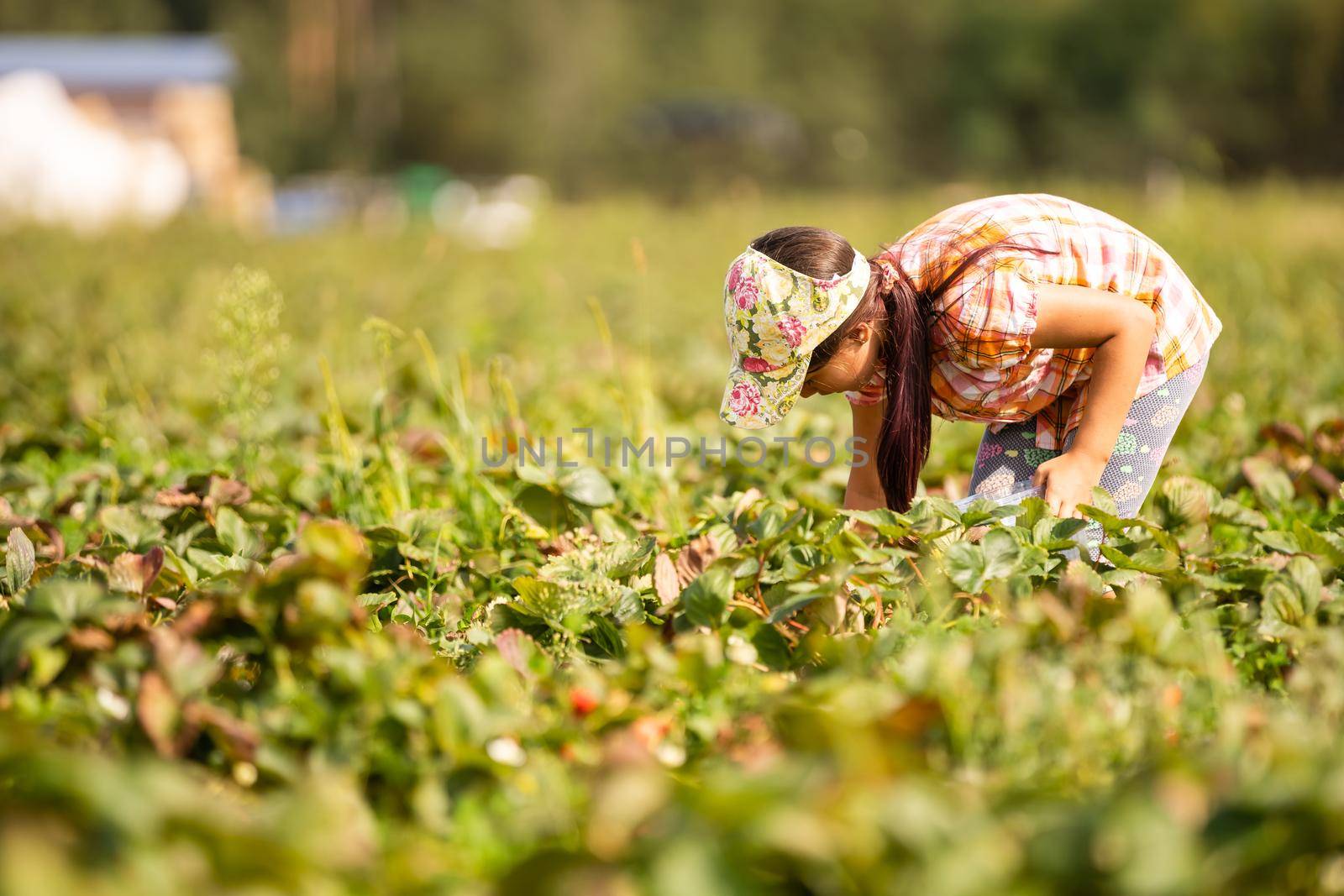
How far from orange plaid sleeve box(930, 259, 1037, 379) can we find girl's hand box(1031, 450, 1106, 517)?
0.20m

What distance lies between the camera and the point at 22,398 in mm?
4086

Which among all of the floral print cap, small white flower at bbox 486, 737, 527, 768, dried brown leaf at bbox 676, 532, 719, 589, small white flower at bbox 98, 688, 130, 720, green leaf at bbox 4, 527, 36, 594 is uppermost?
the floral print cap

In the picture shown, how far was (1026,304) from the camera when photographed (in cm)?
213

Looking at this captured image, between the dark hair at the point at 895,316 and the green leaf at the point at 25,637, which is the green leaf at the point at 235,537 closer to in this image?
the green leaf at the point at 25,637

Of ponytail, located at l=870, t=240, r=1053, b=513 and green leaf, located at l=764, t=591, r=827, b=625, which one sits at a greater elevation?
ponytail, located at l=870, t=240, r=1053, b=513

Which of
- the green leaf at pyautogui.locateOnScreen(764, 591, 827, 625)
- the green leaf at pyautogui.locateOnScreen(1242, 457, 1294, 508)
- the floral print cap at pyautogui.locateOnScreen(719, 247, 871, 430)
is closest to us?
the green leaf at pyautogui.locateOnScreen(764, 591, 827, 625)

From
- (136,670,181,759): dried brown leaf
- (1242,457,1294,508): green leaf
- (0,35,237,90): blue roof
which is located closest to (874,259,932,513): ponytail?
(1242,457,1294,508): green leaf

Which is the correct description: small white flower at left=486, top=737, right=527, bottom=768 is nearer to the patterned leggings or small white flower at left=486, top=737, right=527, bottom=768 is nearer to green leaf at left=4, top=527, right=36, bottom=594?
green leaf at left=4, top=527, right=36, bottom=594

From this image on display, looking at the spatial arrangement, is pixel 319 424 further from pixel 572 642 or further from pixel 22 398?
pixel 572 642

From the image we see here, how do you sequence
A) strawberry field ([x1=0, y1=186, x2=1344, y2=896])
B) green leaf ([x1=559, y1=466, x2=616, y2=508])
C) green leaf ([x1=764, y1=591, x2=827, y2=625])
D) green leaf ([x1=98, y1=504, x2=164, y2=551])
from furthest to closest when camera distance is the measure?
green leaf ([x1=559, y1=466, x2=616, y2=508]) → green leaf ([x1=98, y1=504, x2=164, y2=551]) → green leaf ([x1=764, y1=591, x2=827, y2=625]) → strawberry field ([x1=0, y1=186, x2=1344, y2=896])

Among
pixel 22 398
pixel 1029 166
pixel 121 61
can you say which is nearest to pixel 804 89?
pixel 1029 166

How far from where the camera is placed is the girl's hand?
2176 mm

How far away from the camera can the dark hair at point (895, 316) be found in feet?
6.89

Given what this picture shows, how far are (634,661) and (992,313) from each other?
3.02ft
